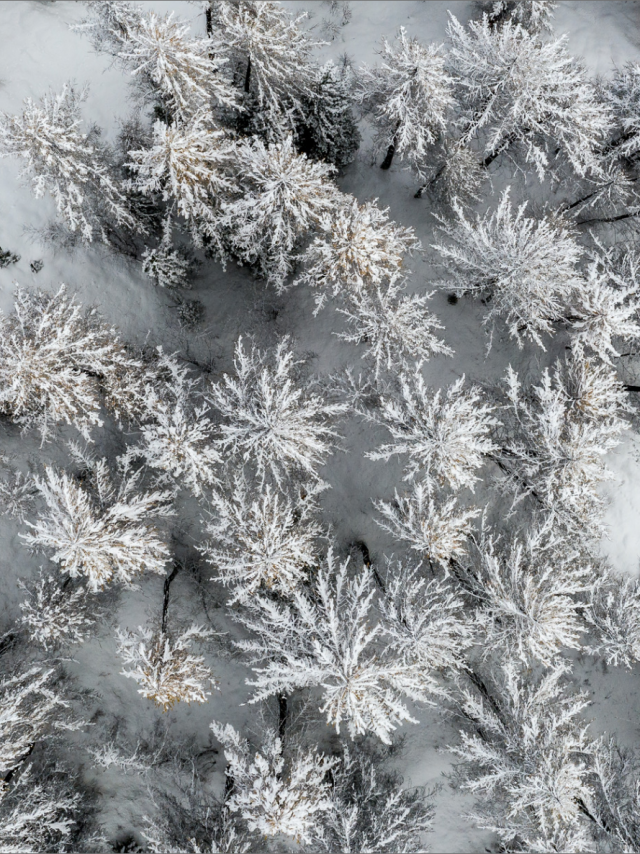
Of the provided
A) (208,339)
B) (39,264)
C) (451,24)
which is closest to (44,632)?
(208,339)

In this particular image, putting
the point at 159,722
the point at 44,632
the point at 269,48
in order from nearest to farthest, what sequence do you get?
the point at 269,48
the point at 44,632
the point at 159,722

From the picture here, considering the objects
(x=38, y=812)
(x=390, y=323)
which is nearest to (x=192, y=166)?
(x=390, y=323)

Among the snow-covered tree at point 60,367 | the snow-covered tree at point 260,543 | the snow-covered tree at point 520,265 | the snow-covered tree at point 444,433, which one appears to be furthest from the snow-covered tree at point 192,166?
the snow-covered tree at point 260,543

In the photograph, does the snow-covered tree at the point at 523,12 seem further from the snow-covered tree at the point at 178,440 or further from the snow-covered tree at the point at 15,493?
the snow-covered tree at the point at 15,493

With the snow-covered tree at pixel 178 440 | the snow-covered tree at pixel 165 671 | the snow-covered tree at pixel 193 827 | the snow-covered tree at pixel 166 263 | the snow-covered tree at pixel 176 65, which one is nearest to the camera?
the snow-covered tree at pixel 176 65

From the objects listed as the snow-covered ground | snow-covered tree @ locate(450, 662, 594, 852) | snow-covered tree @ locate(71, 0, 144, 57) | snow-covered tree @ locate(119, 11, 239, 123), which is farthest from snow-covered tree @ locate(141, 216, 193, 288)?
snow-covered tree @ locate(450, 662, 594, 852)

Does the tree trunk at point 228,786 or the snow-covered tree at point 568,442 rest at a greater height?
the snow-covered tree at point 568,442

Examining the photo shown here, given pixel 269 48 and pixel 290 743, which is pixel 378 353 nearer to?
pixel 269 48
